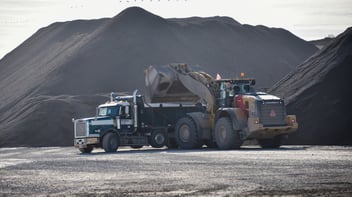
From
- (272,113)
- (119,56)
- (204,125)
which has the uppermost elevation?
(119,56)

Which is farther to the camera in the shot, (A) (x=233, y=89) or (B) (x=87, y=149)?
(B) (x=87, y=149)

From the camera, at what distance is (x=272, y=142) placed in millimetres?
35062

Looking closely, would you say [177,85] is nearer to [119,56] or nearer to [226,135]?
[226,135]

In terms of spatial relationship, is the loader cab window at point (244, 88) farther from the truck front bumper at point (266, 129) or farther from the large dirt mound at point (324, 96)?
the large dirt mound at point (324, 96)

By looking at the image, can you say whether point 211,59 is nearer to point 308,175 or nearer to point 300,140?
point 300,140

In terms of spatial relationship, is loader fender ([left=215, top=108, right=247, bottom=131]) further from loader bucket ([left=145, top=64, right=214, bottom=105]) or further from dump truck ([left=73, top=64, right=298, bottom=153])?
loader bucket ([left=145, top=64, right=214, bottom=105])

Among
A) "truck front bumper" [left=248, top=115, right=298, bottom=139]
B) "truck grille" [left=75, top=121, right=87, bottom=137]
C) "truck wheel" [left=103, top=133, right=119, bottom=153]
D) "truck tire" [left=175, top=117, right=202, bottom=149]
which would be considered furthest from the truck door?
"truck front bumper" [left=248, top=115, right=298, bottom=139]

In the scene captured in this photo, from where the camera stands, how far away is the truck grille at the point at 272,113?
33.2 metres

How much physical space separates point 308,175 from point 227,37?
266 feet

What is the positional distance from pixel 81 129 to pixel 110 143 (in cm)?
182

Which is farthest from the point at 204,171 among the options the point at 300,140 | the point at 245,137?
the point at 300,140

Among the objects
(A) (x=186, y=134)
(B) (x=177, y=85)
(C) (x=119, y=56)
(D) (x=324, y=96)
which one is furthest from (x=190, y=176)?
(C) (x=119, y=56)

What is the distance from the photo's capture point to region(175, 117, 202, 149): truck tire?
36312 mm

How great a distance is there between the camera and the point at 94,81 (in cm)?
8256
